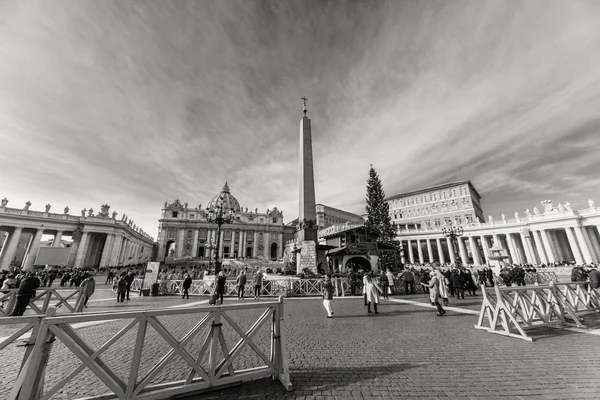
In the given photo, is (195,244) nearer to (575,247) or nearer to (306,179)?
(306,179)

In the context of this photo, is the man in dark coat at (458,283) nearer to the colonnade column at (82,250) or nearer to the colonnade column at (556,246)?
the colonnade column at (556,246)

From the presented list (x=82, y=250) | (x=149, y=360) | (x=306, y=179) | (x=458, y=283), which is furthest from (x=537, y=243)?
(x=82, y=250)

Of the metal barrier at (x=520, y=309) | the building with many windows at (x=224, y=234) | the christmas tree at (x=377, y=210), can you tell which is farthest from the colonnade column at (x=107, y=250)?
the metal barrier at (x=520, y=309)

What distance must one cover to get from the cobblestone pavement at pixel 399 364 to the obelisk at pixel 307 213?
11.6 m

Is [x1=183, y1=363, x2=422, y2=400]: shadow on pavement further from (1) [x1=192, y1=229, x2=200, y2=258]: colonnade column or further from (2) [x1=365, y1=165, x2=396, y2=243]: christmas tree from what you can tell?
(1) [x1=192, y1=229, x2=200, y2=258]: colonnade column

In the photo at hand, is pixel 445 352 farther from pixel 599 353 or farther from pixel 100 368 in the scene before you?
pixel 100 368

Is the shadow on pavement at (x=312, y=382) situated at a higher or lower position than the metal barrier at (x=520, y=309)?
lower

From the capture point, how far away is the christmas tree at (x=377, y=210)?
35197 millimetres

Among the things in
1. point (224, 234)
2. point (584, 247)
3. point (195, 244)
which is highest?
point (224, 234)

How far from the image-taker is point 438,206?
6116 centimetres

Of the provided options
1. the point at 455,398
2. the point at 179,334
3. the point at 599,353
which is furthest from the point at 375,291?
the point at 179,334

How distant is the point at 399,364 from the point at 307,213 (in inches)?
589

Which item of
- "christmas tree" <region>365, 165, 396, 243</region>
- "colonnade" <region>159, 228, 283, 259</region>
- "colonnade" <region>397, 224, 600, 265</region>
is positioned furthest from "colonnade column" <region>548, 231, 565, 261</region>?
"colonnade" <region>159, 228, 283, 259</region>

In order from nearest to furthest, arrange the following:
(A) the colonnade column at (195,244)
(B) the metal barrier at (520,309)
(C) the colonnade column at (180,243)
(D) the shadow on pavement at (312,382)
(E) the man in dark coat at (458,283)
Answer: (D) the shadow on pavement at (312,382) < (B) the metal barrier at (520,309) < (E) the man in dark coat at (458,283) < (C) the colonnade column at (180,243) < (A) the colonnade column at (195,244)
